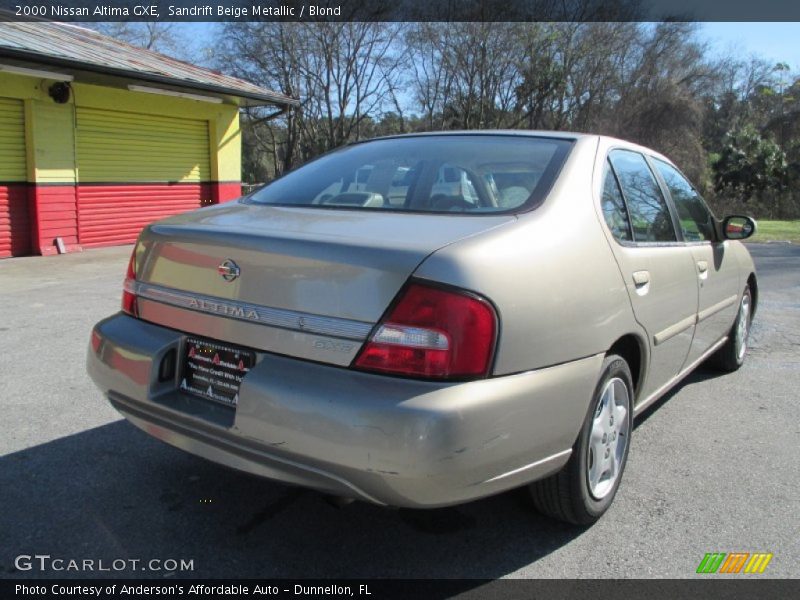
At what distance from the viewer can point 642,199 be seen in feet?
11.1

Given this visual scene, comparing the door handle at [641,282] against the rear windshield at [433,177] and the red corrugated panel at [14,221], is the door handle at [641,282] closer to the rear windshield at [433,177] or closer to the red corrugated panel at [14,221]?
the rear windshield at [433,177]

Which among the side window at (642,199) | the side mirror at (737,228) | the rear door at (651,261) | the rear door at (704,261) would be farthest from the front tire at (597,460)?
the side mirror at (737,228)

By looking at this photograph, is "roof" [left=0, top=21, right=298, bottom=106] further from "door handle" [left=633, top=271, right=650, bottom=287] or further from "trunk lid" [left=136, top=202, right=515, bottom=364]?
"door handle" [left=633, top=271, right=650, bottom=287]

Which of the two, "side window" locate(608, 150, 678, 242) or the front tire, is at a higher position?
"side window" locate(608, 150, 678, 242)

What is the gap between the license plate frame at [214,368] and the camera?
2361 millimetres

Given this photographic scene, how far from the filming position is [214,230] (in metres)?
2.57

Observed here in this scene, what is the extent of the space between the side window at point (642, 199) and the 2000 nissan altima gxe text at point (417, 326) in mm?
27

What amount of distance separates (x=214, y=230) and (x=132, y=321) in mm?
608

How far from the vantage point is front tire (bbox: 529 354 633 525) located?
259 cm

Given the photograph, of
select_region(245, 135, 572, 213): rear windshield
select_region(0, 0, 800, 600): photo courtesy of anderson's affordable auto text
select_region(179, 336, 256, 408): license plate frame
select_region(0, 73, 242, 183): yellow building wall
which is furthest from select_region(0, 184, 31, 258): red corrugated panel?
select_region(179, 336, 256, 408): license plate frame

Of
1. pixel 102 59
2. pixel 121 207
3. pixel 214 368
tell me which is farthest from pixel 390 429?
pixel 121 207

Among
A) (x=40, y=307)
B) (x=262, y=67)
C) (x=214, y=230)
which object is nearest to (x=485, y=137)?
(x=214, y=230)

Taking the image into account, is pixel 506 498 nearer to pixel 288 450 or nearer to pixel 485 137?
pixel 288 450

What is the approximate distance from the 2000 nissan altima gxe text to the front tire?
0.01 meters
